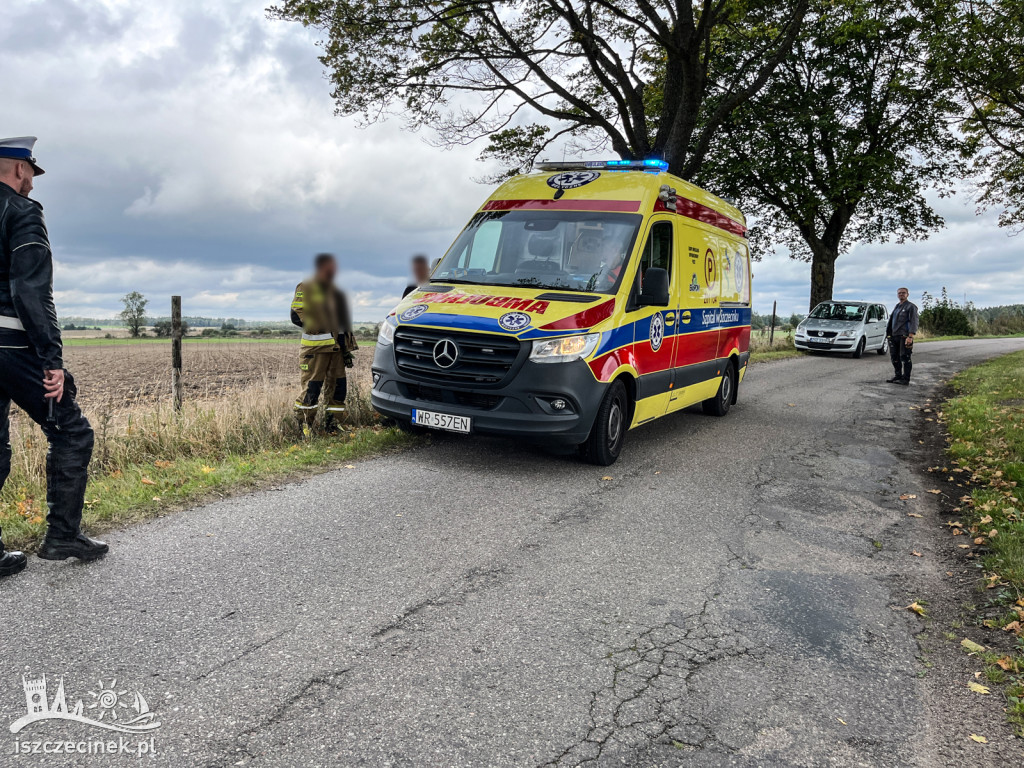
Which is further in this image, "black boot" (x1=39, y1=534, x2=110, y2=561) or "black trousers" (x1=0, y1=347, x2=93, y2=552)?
"black boot" (x1=39, y1=534, x2=110, y2=561)

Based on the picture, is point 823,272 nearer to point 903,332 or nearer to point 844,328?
point 844,328

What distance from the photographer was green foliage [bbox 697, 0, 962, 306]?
76.6 ft

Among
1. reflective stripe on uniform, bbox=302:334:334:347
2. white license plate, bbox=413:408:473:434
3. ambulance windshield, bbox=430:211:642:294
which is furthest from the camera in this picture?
reflective stripe on uniform, bbox=302:334:334:347

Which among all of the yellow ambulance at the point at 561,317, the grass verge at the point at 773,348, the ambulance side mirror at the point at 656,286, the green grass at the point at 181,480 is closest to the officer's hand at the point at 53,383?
the green grass at the point at 181,480

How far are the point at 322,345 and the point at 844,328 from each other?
63.5ft

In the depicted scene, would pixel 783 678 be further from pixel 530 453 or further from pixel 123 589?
pixel 530 453

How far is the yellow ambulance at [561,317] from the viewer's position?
6.02 metres

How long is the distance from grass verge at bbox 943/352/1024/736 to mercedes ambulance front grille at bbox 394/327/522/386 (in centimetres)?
366

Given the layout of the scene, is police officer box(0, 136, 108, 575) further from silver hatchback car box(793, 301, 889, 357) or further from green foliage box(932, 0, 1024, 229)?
silver hatchback car box(793, 301, 889, 357)

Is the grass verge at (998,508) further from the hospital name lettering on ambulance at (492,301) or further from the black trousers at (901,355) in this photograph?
the hospital name lettering on ambulance at (492,301)

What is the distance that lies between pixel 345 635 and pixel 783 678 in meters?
1.98

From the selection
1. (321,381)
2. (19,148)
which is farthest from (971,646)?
(321,381)

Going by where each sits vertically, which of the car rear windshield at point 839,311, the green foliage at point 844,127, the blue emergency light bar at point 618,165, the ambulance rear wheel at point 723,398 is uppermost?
the green foliage at point 844,127

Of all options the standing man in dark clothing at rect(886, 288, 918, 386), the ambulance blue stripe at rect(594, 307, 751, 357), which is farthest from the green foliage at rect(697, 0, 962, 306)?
the ambulance blue stripe at rect(594, 307, 751, 357)
